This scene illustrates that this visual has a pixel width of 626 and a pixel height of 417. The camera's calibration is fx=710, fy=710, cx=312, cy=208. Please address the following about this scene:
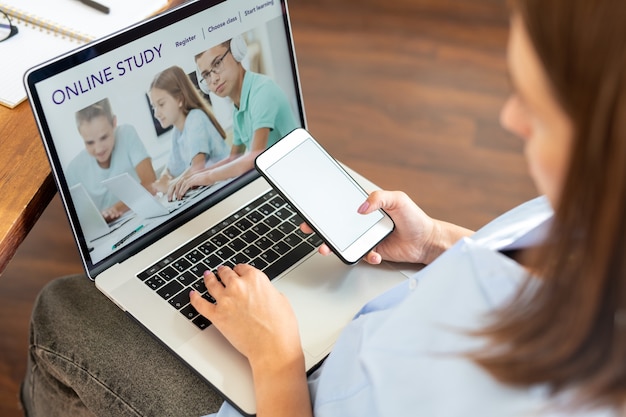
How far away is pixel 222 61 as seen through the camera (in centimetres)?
85

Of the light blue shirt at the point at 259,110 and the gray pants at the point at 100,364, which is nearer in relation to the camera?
the gray pants at the point at 100,364

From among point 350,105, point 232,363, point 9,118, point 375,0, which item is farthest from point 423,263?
point 375,0

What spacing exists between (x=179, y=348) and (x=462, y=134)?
1.27 meters

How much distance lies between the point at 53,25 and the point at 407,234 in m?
0.55

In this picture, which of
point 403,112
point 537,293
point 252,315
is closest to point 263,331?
point 252,315

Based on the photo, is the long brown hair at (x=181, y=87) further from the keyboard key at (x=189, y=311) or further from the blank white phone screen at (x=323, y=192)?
the keyboard key at (x=189, y=311)

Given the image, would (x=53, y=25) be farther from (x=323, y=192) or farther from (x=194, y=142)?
(x=323, y=192)

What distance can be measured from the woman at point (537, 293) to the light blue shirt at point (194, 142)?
0.30 m

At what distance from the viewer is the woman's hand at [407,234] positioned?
0.86 m

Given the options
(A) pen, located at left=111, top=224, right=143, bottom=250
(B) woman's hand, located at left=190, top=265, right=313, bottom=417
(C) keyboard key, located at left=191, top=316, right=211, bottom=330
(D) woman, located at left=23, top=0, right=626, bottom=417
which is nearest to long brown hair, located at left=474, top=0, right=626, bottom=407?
(D) woman, located at left=23, top=0, right=626, bottom=417

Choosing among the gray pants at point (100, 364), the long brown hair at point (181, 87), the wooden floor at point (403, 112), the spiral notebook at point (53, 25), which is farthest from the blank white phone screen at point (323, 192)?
the wooden floor at point (403, 112)

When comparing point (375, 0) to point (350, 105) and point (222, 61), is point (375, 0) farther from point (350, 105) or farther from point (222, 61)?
point (222, 61)

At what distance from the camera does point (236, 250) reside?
0.88 metres

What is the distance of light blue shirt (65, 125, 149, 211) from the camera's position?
2.50 ft
